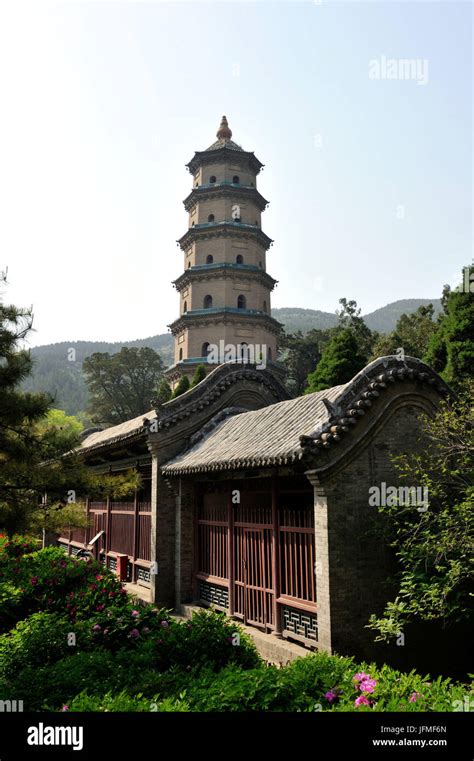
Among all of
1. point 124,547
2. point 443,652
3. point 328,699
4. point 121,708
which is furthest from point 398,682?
point 124,547

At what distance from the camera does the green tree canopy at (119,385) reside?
188ft

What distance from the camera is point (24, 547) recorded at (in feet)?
52.8

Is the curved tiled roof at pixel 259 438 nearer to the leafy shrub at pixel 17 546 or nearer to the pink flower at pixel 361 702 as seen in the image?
the pink flower at pixel 361 702

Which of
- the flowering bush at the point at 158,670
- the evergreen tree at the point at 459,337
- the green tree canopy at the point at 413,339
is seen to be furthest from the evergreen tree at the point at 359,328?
the flowering bush at the point at 158,670

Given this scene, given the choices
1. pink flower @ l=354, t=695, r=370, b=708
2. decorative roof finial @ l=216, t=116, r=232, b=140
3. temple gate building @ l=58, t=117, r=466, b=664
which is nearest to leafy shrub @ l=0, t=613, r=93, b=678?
temple gate building @ l=58, t=117, r=466, b=664

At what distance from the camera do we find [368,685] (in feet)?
15.0

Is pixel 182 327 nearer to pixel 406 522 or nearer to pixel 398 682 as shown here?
pixel 406 522

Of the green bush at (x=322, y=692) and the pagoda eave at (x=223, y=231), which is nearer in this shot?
the green bush at (x=322, y=692)

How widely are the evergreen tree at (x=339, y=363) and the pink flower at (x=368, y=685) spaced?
55.3 ft

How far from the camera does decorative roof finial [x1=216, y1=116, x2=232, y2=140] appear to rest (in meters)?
31.9

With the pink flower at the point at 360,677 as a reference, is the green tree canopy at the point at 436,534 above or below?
above

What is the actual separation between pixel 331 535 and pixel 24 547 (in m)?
11.2

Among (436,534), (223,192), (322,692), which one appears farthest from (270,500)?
(223,192)

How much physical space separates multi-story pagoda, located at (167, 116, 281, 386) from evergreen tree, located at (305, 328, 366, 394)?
6489 millimetres
